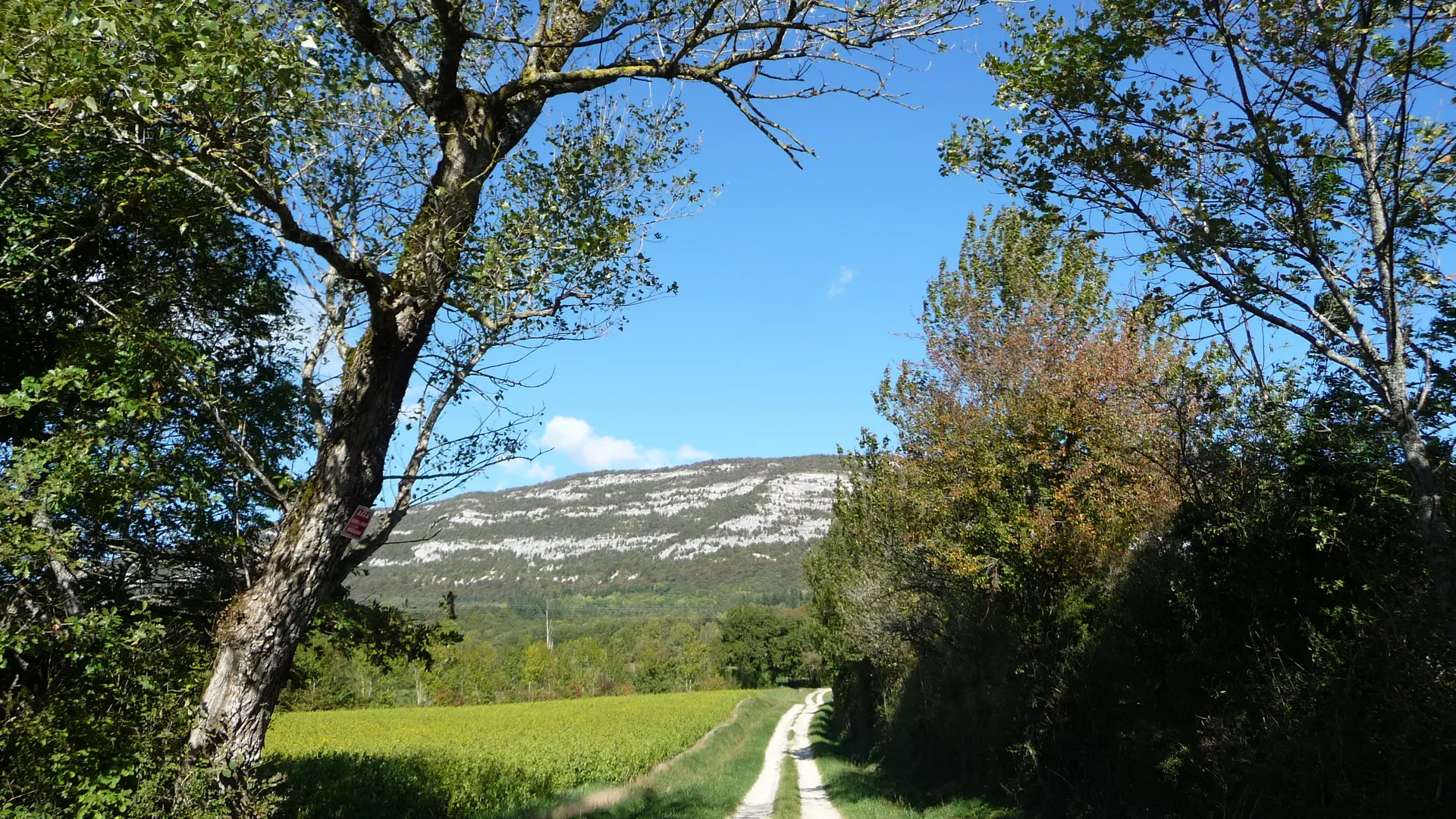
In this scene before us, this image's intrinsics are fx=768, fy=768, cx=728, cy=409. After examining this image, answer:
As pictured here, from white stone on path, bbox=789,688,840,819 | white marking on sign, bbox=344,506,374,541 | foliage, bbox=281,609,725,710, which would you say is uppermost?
white marking on sign, bbox=344,506,374,541

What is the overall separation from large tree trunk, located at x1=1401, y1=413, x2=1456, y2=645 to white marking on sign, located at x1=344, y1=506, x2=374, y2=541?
6.55 metres

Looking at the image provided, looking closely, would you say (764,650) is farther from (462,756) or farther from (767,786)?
(767,786)

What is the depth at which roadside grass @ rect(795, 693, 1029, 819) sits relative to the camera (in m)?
13.8

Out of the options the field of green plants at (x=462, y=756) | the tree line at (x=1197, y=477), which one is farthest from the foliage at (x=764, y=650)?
the tree line at (x=1197, y=477)

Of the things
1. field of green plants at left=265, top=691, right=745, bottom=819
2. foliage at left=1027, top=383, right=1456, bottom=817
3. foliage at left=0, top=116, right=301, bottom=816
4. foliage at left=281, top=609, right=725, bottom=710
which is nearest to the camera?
foliage at left=0, top=116, right=301, bottom=816

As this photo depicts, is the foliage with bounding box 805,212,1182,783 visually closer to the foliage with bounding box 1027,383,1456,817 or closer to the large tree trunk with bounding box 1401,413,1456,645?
the foliage with bounding box 1027,383,1456,817

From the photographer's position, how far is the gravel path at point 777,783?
599 inches

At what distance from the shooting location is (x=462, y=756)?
22938mm

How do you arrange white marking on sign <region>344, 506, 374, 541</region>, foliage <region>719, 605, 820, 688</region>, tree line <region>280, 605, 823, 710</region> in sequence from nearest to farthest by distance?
white marking on sign <region>344, 506, 374, 541</region>, tree line <region>280, 605, 823, 710</region>, foliage <region>719, 605, 820, 688</region>

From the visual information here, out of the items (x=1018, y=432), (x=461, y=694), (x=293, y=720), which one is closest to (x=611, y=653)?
(x=461, y=694)

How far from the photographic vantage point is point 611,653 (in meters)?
109

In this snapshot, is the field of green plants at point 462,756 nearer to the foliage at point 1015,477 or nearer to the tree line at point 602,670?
the foliage at point 1015,477

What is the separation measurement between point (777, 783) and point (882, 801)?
5.15 metres

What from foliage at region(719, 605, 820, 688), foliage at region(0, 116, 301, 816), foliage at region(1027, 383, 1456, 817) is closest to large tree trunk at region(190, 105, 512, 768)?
foliage at region(0, 116, 301, 816)
